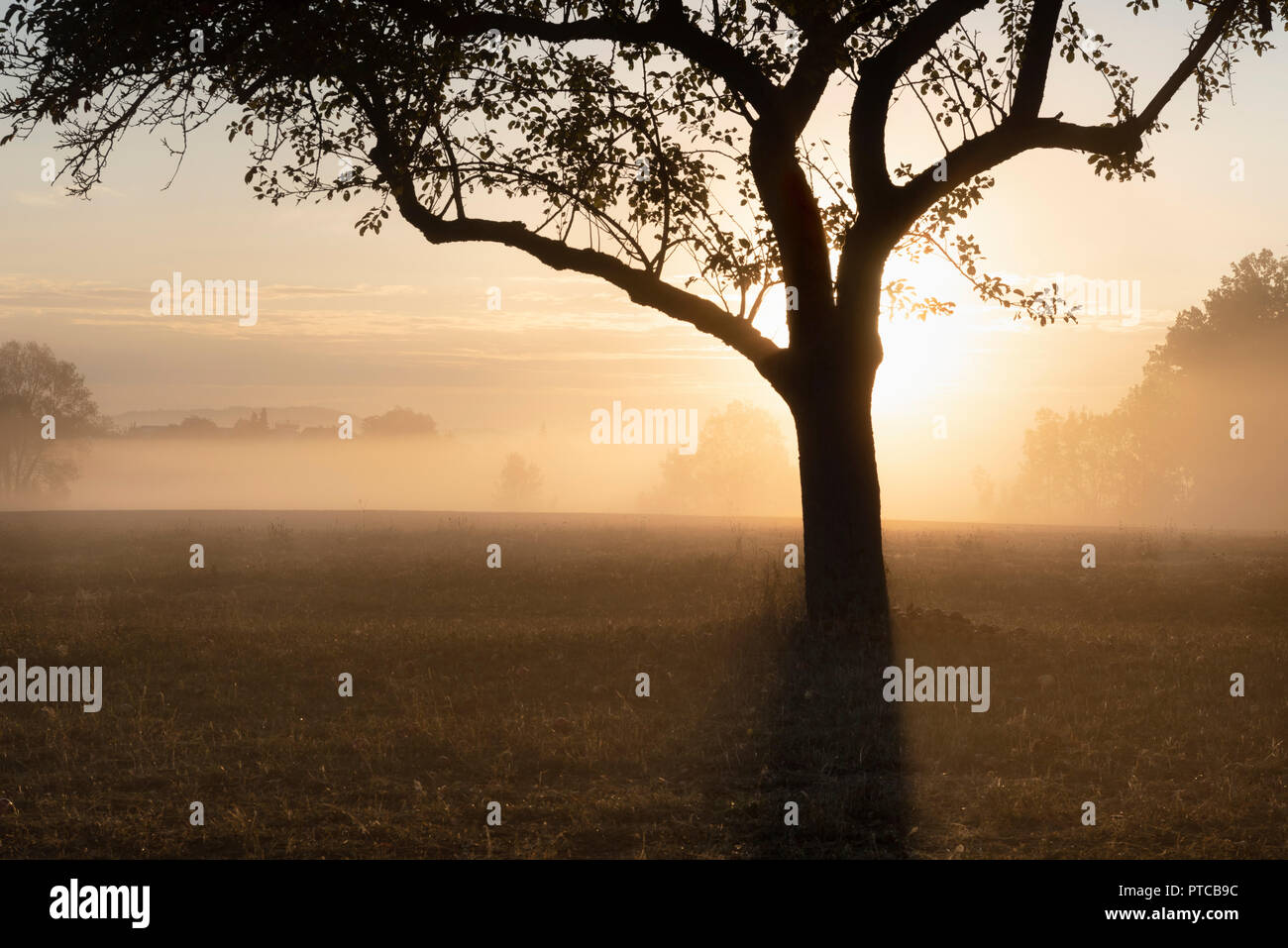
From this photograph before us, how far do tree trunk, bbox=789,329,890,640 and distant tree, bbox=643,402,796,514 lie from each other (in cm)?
10402

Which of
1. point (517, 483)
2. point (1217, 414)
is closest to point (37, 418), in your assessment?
point (517, 483)

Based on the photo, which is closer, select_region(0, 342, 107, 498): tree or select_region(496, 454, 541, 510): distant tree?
select_region(0, 342, 107, 498): tree

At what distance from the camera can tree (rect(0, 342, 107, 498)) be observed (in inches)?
3612

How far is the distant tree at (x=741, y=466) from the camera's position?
12100 cm

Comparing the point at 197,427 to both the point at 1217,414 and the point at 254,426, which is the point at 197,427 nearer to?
the point at 254,426

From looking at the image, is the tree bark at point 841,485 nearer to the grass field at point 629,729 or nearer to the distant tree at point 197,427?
the grass field at point 629,729

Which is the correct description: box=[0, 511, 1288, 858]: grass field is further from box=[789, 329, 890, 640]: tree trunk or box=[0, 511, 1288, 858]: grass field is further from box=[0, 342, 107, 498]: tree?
box=[0, 342, 107, 498]: tree

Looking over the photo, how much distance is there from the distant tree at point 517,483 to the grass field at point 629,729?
406 feet

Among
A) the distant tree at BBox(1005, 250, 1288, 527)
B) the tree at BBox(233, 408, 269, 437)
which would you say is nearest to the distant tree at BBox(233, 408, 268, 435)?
the tree at BBox(233, 408, 269, 437)

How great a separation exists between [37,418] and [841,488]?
94593 millimetres

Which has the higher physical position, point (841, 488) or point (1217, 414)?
point (1217, 414)

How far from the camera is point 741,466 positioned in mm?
121375
